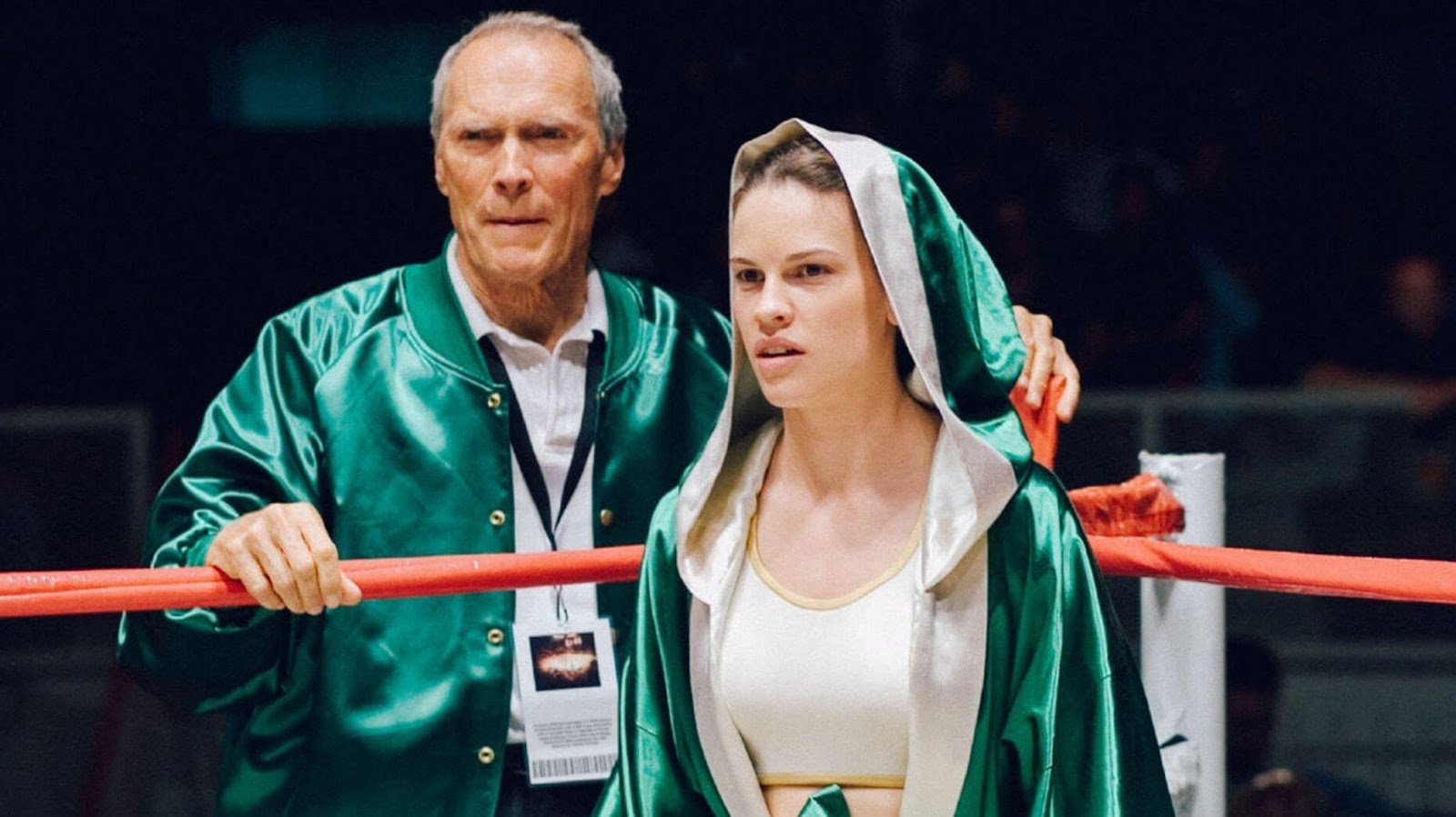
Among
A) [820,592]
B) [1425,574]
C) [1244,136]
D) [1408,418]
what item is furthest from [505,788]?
[1244,136]

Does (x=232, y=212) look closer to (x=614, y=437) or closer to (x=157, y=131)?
(x=157, y=131)

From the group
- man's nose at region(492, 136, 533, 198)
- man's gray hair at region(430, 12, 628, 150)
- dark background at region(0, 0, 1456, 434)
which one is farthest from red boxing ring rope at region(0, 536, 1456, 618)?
dark background at region(0, 0, 1456, 434)

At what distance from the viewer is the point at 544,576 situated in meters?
1.87

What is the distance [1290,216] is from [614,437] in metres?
2.88

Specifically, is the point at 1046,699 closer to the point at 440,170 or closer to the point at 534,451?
the point at 534,451

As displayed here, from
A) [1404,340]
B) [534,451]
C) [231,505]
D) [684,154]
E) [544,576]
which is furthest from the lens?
[684,154]

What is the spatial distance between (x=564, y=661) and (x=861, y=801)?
0.48 metres

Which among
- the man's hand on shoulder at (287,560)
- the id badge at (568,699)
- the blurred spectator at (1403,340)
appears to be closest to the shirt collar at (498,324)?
the id badge at (568,699)

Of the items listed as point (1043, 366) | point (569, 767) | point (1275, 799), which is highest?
point (1043, 366)

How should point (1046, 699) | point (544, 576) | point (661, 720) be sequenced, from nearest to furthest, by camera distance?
point (1046, 699), point (661, 720), point (544, 576)

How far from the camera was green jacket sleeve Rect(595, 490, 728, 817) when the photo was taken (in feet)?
5.52

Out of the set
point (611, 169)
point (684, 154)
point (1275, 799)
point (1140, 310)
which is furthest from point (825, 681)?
point (684, 154)

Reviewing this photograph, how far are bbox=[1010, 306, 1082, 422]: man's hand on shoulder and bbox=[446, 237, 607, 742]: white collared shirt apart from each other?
421 mm

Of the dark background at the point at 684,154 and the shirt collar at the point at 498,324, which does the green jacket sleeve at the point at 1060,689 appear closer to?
the shirt collar at the point at 498,324
